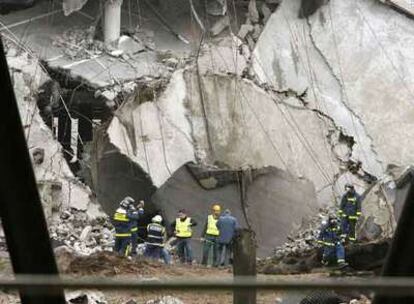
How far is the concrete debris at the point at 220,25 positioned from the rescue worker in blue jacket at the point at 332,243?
2937 mm

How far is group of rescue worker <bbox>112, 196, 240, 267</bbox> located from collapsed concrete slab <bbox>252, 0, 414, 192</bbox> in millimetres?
1988

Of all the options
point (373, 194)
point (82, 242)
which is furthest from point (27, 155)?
point (373, 194)

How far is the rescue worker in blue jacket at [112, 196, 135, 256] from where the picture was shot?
10727 mm

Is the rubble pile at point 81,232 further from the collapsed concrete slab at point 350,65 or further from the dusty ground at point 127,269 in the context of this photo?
the collapsed concrete slab at point 350,65

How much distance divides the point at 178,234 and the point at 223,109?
181 cm

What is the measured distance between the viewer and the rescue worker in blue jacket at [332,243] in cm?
1077

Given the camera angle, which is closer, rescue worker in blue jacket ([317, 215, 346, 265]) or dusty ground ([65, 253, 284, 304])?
dusty ground ([65, 253, 284, 304])

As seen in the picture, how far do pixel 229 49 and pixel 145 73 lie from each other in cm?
118

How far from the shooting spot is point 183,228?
10.9 m

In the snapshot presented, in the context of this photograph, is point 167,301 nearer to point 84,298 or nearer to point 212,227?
point 84,298

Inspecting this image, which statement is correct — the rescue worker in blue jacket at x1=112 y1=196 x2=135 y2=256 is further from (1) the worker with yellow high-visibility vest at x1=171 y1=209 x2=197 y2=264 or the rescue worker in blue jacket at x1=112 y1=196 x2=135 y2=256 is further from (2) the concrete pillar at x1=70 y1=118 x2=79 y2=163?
(2) the concrete pillar at x1=70 y1=118 x2=79 y2=163

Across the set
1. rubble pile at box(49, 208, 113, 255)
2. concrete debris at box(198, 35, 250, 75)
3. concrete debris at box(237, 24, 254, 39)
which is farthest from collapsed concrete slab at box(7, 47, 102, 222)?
concrete debris at box(237, 24, 254, 39)

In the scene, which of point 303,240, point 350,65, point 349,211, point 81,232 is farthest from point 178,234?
point 350,65

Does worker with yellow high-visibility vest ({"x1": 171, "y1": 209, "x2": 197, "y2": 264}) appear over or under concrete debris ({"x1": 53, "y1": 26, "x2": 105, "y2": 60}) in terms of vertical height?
under
